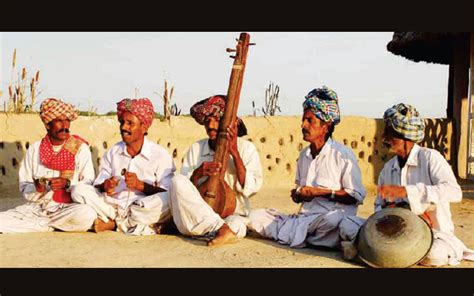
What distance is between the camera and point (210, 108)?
5.30 metres

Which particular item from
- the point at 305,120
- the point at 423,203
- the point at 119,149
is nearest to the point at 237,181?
the point at 305,120

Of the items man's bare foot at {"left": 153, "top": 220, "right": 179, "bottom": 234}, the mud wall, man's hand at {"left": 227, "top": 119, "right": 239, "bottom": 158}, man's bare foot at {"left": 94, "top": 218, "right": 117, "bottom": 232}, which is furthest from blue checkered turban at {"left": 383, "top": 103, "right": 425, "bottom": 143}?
the mud wall

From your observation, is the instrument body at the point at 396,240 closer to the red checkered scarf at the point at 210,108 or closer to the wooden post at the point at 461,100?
the red checkered scarf at the point at 210,108

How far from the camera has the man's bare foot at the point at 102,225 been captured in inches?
219

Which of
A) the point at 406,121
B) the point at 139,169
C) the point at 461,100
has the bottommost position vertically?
the point at 139,169

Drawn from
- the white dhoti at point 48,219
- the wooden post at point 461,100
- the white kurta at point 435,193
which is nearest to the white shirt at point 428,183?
the white kurta at point 435,193

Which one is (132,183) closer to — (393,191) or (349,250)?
(349,250)

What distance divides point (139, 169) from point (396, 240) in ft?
7.88

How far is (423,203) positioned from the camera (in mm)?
4418

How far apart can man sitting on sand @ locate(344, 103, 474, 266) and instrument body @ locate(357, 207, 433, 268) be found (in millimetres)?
142

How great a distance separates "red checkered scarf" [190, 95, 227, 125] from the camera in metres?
5.29

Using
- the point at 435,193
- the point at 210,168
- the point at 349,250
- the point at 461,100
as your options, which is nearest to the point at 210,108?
the point at 210,168

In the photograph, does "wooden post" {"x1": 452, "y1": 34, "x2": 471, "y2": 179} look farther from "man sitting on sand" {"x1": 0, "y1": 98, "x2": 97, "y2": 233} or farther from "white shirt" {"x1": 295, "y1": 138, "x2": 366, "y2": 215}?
"man sitting on sand" {"x1": 0, "y1": 98, "x2": 97, "y2": 233}

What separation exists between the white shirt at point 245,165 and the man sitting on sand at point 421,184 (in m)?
0.99
